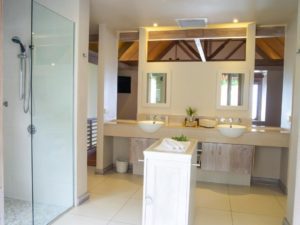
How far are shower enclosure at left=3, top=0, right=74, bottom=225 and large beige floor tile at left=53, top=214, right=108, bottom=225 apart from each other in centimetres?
13

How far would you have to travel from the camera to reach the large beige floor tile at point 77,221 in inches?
106

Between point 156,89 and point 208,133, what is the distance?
1264 mm

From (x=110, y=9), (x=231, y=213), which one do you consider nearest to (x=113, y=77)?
(x=110, y=9)

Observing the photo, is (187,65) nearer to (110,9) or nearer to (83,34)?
(110,9)

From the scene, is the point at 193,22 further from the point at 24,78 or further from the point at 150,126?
the point at 24,78

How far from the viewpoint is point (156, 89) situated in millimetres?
4582

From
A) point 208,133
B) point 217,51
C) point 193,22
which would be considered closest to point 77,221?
point 208,133

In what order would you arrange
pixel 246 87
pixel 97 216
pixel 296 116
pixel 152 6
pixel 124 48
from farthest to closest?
pixel 124 48 < pixel 246 87 < pixel 152 6 < pixel 97 216 < pixel 296 116

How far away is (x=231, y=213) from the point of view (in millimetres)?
3074

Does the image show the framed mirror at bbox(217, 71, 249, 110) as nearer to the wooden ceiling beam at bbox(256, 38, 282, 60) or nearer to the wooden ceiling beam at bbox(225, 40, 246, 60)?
the wooden ceiling beam at bbox(225, 40, 246, 60)

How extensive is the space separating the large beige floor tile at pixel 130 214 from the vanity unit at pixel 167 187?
619mm

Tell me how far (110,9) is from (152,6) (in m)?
0.62

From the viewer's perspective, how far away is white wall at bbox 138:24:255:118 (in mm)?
4284

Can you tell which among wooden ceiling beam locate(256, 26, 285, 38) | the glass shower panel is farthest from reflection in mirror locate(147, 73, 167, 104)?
the glass shower panel
